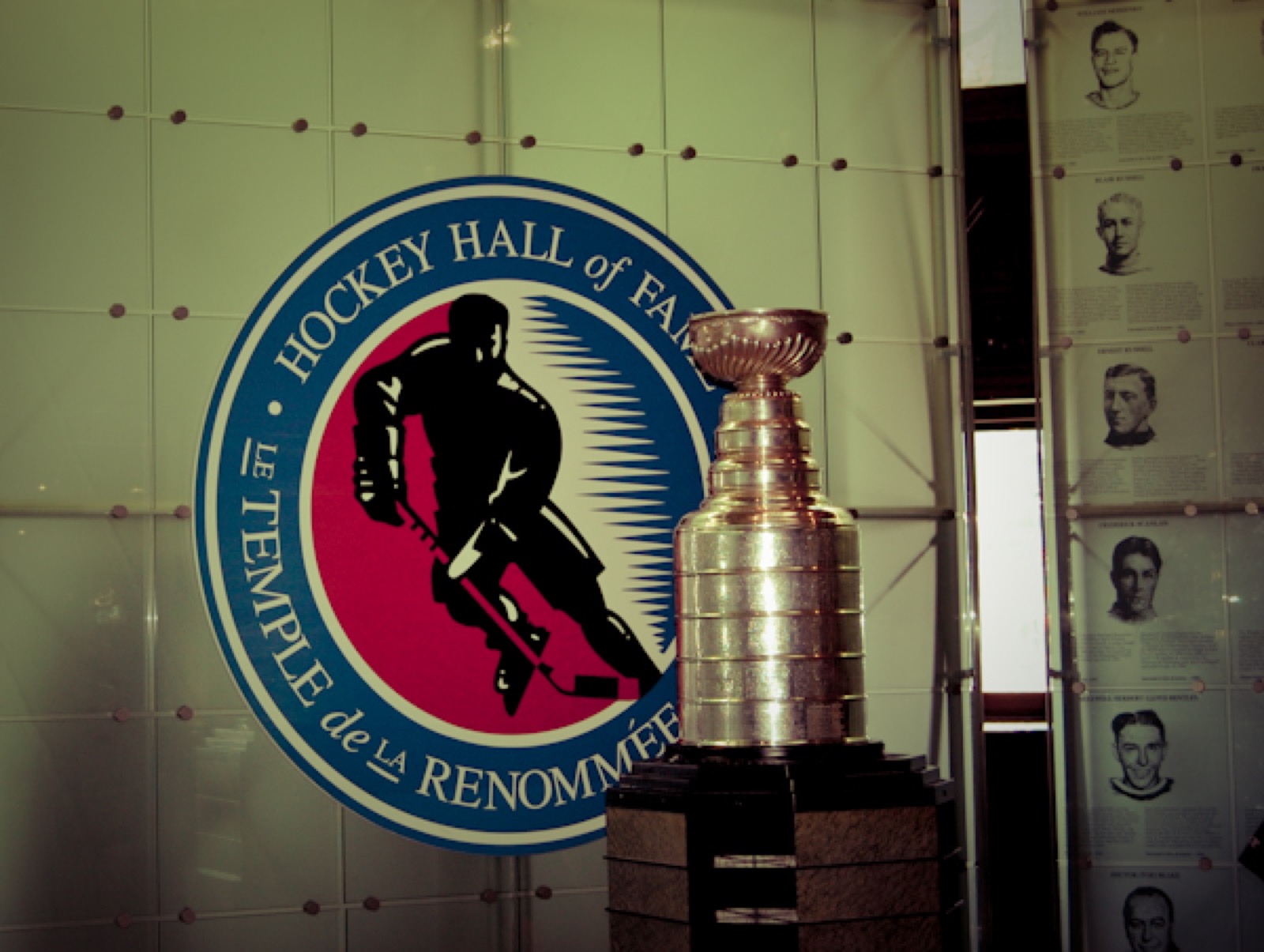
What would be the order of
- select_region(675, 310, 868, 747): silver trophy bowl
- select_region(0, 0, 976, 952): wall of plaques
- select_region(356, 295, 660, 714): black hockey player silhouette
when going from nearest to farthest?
1. select_region(675, 310, 868, 747): silver trophy bowl
2. select_region(0, 0, 976, 952): wall of plaques
3. select_region(356, 295, 660, 714): black hockey player silhouette

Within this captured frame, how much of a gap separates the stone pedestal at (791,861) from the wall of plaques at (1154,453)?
0.82 m

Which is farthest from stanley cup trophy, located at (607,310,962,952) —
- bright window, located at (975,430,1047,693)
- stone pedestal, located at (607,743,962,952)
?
bright window, located at (975,430,1047,693)

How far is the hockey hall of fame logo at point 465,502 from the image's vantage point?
2.31 metres

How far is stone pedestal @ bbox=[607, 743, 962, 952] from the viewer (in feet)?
5.43

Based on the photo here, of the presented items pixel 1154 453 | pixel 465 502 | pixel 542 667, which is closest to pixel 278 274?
pixel 465 502

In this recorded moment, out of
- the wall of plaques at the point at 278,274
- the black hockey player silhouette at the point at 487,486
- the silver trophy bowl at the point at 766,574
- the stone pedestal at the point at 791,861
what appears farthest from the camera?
the black hockey player silhouette at the point at 487,486

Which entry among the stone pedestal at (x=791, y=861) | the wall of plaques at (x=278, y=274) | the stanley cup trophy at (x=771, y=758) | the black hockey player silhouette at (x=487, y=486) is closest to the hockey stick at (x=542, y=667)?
the black hockey player silhouette at (x=487, y=486)

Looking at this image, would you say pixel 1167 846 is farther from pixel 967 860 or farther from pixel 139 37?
pixel 139 37

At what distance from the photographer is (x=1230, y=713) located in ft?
7.88

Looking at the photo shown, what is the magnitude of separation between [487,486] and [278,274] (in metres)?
0.46

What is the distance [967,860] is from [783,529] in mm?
1075

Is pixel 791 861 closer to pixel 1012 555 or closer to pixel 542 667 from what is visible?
pixel 542 667

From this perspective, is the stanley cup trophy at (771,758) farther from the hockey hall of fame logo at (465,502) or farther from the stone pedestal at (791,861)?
the hockey hall of fame logo at (465,502)

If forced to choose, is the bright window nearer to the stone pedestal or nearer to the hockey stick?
the hockey stick
